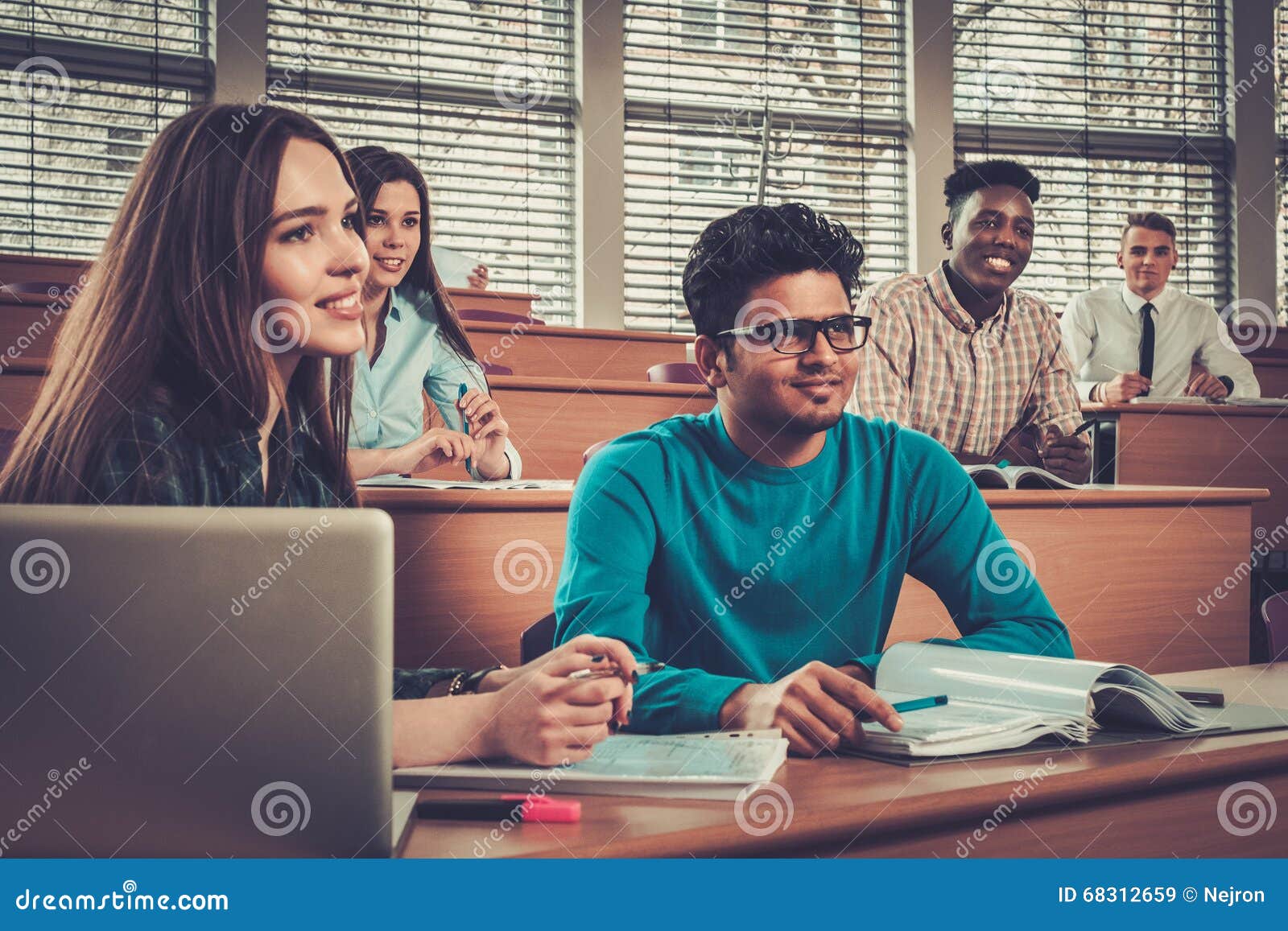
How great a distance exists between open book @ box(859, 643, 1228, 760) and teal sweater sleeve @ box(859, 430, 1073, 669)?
0.79 ft

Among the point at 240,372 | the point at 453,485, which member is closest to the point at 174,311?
the point at 240,372

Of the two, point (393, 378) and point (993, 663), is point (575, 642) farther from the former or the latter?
point (393, 378)

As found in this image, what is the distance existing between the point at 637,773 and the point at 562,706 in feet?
0.23

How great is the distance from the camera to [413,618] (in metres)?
1.76

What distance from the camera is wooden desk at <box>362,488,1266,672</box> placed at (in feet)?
5.86

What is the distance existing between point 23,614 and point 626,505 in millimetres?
801

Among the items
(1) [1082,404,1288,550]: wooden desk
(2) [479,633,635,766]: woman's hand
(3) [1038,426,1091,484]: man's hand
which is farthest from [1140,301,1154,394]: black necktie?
(2) [479,633,635,766]: woman's hand

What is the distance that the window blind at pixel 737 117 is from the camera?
18.5 feet

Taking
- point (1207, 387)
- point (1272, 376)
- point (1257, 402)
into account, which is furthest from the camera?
point (1272, 376)

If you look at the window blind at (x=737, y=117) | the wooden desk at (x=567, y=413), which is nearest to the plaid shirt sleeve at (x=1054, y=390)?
the wooden desk at (x=567, y=413)

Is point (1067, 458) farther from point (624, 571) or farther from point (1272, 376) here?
point (1272, 376)

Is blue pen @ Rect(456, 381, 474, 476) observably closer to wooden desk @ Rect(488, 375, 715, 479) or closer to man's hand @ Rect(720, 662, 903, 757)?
wooden desk @ Rect(488, 375, 715, 479)

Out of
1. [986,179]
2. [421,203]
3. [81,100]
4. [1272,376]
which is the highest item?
[81,100]

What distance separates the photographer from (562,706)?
81 cm
